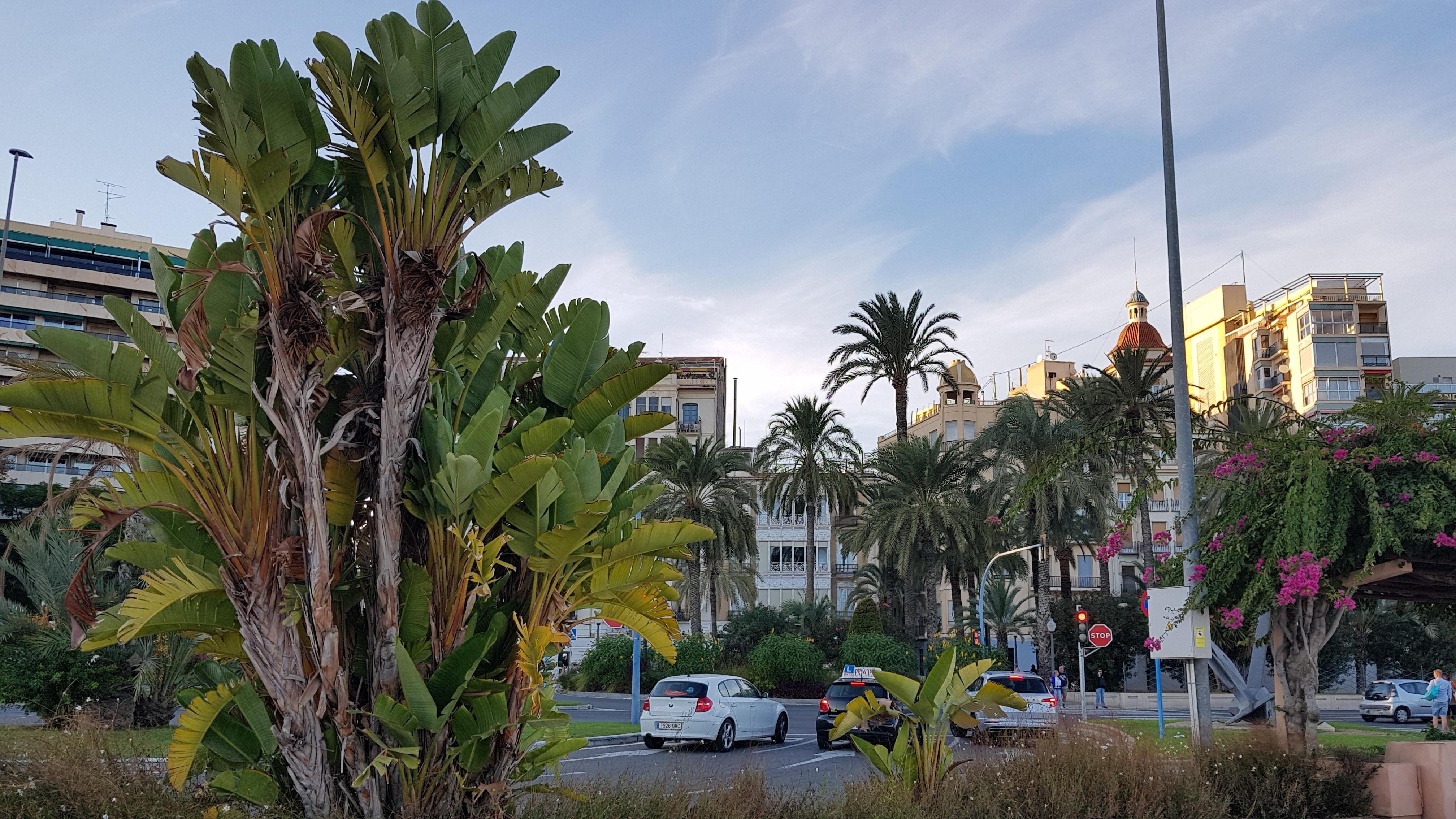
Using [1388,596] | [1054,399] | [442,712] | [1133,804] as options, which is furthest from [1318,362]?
[442,712]

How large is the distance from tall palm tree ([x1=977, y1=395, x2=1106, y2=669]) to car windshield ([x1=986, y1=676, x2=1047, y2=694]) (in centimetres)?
1937

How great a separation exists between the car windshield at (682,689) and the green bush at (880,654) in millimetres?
23014

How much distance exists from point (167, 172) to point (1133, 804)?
950 centimetres

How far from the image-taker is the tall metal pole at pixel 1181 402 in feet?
43.4

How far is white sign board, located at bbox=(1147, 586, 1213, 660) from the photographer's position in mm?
13227

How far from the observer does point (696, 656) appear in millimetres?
43219

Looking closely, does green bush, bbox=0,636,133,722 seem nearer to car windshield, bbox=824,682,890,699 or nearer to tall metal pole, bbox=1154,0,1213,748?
car windshield, bbox=824,682,890,699

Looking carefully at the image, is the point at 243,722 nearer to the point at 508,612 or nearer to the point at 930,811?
the point at 508,612

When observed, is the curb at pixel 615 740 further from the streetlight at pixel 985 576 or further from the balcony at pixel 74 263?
the balcony at pixel 74 263

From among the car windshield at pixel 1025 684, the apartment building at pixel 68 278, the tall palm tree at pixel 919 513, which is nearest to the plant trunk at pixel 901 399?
the tall palm tree at pixel 919 513

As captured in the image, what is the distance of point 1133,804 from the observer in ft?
33.1

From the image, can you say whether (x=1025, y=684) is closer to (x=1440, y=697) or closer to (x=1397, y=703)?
(x=1440, y=697)

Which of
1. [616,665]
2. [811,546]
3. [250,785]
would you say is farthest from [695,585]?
[250,785]

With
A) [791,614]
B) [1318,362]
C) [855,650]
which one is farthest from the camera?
[1318,362]
